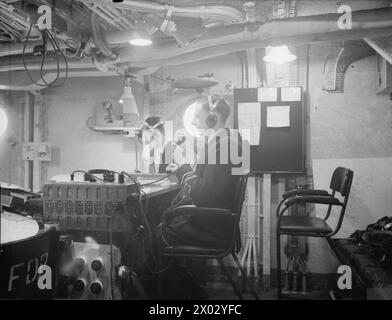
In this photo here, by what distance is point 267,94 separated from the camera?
3336mm

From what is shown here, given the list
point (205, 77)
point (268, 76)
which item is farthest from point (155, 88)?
point (268, 76)

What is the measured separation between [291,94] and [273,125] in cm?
34

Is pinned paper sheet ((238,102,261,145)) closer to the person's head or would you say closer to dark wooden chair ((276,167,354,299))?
the person's head

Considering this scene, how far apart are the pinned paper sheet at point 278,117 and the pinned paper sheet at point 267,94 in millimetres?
90

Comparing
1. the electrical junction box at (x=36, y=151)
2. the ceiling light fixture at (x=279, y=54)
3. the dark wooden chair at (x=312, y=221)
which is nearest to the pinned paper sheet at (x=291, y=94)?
the ceiling light fixture at (x=279, y=54)

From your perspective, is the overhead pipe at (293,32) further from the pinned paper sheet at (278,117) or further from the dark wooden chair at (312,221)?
the dark wooden chair at (312,221)

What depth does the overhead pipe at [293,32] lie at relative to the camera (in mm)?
2369

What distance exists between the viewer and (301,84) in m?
3.31

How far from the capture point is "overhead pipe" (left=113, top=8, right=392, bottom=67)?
7.77 feet

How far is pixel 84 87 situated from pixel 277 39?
7.47 ft

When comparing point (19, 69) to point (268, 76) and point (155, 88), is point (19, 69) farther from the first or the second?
point (268, 76)

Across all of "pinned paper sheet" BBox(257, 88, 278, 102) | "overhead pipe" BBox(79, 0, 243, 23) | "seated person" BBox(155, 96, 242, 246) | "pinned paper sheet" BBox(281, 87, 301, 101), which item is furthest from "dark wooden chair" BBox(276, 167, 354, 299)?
"overhead pipe" BBox(79, 0, 243, 23)

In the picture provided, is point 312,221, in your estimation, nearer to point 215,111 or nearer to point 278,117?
point 278,117

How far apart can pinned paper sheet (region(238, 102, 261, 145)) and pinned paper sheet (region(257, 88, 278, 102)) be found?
0.25 ft
